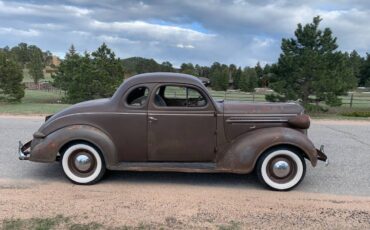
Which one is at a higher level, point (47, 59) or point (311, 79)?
point (47, 59)

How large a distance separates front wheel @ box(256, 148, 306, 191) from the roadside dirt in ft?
0.48

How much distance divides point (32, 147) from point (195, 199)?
2593mm

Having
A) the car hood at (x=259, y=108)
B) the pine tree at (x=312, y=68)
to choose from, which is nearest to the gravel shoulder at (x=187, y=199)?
the car hood at (x=259, y=108)

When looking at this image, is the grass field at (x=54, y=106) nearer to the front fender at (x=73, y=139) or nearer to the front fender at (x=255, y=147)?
the front fender at (x=255, y=147)

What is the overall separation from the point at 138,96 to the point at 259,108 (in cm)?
183

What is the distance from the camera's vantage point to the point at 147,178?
6.17 metres

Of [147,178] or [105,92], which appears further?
[105,92]

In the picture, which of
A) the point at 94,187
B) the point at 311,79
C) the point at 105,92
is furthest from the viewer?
the point at 105,92

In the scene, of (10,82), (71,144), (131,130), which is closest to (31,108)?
(10,82)

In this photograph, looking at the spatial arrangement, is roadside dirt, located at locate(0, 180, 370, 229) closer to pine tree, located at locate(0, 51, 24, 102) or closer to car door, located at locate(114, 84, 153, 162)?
car door, located at locate(114, 84, 153, 162)

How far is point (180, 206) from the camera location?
493cm

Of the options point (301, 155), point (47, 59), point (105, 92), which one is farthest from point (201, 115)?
point (47, 59)

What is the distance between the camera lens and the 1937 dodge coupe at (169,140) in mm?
5688

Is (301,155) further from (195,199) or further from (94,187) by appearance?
(94,187)
